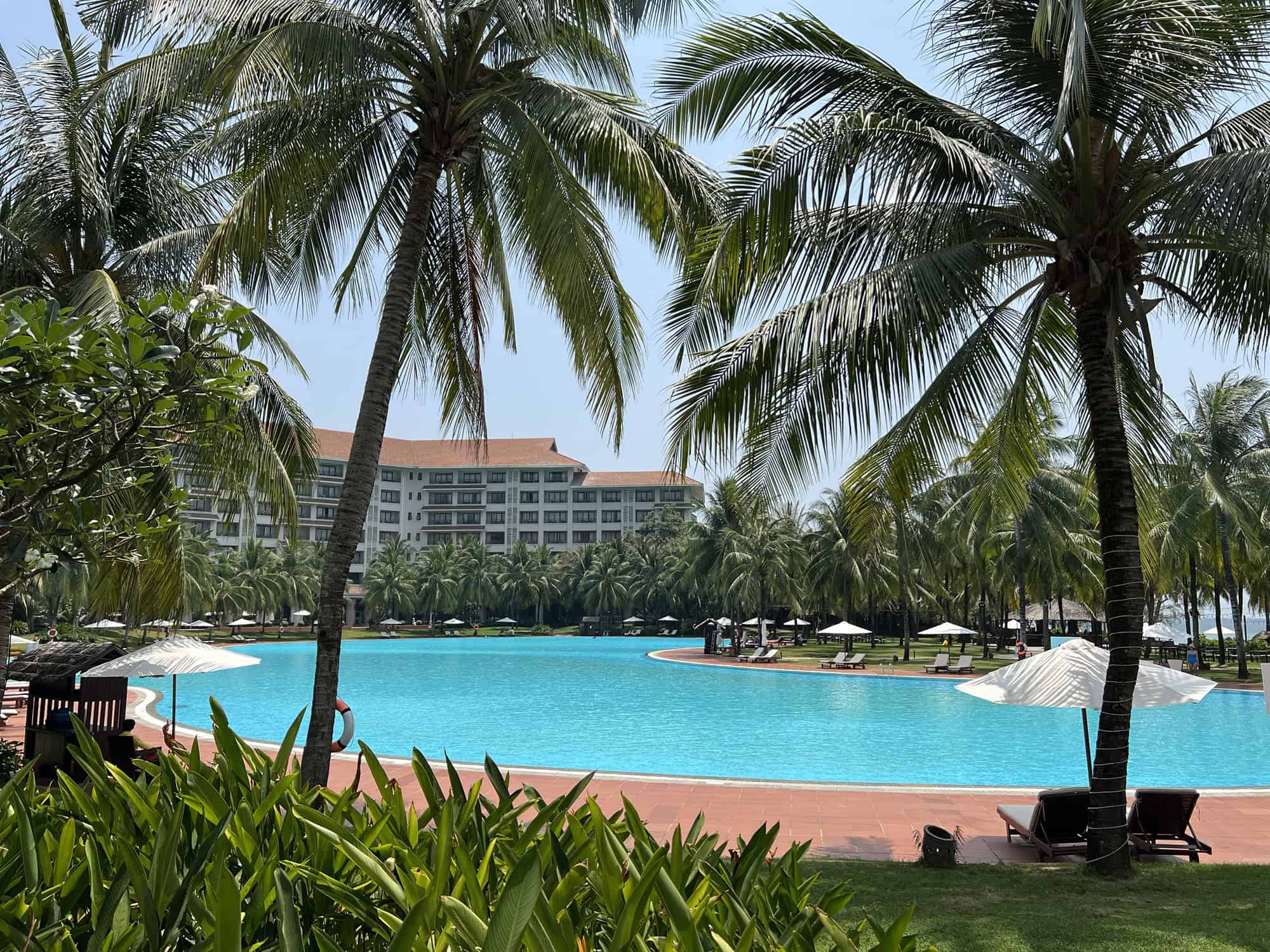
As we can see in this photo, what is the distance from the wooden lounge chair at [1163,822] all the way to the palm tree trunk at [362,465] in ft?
23.4

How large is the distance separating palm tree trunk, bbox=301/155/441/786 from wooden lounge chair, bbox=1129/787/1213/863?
23.4 feet

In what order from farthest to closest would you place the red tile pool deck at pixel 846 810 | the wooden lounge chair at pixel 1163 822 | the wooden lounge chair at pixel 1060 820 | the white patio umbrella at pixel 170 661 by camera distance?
the white patio umbrella at pixel 170 661 < the red tile pool deck at pixel 846 810 < the wooden lounge chair at pixel 1060 820 < the wooden lounge chair at pixel 1163 822

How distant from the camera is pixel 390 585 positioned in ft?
252

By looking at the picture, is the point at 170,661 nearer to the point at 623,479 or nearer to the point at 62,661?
the point at 62,661

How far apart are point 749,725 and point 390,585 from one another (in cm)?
Answer: 5988

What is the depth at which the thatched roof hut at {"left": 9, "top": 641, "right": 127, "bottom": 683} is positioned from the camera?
38.8 feet

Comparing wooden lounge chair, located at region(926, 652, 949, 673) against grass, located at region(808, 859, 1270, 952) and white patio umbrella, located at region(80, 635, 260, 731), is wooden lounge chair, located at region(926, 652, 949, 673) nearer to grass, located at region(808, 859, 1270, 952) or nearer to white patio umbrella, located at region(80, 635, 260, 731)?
grass, located at region(808, 859, 1270, 952)

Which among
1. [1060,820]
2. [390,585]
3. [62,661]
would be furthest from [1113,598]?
[390,585]

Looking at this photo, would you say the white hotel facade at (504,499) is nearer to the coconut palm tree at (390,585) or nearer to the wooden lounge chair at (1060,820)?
the coconut palm tree at (390,585)

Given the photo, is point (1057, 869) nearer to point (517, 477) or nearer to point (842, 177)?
point (842, 177)

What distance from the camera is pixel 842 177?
319 inches

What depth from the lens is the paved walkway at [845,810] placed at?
29.9 feet

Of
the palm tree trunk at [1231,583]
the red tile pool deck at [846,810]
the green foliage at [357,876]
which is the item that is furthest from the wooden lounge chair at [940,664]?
the green foliage at [357,876]

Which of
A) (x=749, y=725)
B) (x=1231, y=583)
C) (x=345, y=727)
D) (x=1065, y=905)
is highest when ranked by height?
(x=1231, y=583)
